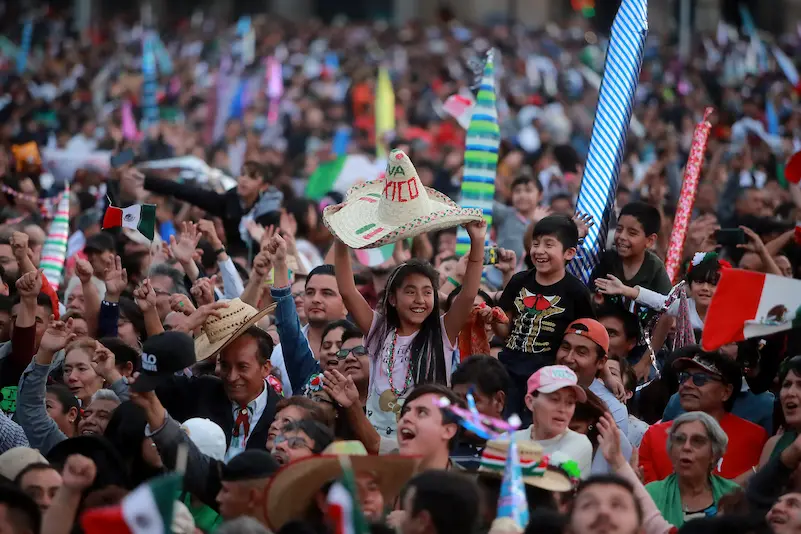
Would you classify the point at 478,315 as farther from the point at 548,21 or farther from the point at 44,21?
the point at 548,21

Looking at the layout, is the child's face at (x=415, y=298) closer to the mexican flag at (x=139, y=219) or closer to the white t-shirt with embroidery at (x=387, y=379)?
the white t-shirt with embroidery at (x=387, y=379)

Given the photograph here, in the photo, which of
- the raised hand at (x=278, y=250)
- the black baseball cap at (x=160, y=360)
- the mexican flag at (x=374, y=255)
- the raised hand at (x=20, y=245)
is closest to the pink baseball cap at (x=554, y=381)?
the black baseball cap at (x=160, y=360)

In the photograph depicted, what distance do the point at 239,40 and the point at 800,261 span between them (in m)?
21.3

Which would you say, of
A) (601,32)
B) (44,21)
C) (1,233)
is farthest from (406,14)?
(1,233)

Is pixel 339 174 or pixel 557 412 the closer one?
pixel 557 412

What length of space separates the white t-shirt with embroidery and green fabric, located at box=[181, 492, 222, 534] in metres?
1.09

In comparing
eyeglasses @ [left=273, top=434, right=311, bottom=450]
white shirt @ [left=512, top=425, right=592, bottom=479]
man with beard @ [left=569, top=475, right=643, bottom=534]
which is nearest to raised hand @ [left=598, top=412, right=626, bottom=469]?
white shirt @ [left=512, top=425, right=592, bottom=479]

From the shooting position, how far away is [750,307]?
22.0 feet

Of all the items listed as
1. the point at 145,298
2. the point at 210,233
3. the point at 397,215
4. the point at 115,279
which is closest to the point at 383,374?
the point at 397,215

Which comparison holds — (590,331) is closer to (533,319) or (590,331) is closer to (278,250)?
(533,319)

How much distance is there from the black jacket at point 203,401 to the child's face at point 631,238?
2.30 metres

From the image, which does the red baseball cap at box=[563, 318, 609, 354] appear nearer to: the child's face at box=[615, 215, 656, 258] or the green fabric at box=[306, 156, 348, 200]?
the child's face at box=[615, 215, 656, 258]

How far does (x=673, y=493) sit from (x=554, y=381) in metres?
0.71

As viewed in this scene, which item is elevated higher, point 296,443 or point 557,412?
point 557,412
